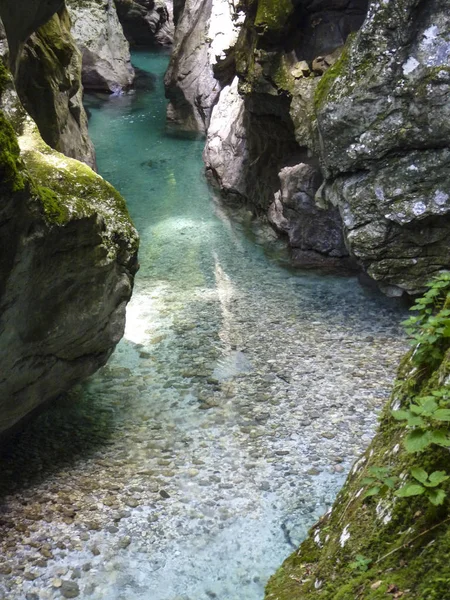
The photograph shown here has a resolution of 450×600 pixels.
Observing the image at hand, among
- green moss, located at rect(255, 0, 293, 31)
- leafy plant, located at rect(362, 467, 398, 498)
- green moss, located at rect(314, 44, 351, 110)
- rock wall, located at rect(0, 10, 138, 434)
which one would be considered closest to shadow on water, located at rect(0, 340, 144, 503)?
rock wall, located at rect(0, 10, 138, 434)

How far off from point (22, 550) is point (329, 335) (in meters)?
5.31

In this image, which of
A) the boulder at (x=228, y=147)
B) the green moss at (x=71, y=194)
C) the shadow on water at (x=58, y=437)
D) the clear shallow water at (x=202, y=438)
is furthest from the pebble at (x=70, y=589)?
the boulder at (x=228, y=147)

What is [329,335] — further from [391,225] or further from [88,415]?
[88,415]

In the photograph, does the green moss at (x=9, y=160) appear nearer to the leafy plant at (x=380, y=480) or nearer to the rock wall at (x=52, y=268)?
the rock wall at (x=52, y=268)

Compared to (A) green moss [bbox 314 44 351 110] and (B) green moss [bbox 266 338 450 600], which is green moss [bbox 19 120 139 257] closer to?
(B) green moss [bbox 266 338 450 600]

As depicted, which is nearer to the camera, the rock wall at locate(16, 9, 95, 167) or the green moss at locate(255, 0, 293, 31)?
the rock wall at locate(16, 9, 95, 167)

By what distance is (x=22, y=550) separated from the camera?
5.62 meters

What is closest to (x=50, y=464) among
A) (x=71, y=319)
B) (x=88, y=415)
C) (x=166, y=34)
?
(x=88, y=415)

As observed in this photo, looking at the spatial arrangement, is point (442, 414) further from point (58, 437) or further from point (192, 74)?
point (192, 74)

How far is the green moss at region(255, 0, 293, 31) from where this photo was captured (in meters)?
11.0

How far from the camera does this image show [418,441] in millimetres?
2633

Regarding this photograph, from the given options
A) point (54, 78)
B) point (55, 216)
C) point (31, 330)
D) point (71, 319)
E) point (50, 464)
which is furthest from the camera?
point (54, 78)

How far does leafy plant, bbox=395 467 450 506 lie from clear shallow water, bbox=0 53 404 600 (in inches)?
123

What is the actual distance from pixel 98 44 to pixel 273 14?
60.5 feet
